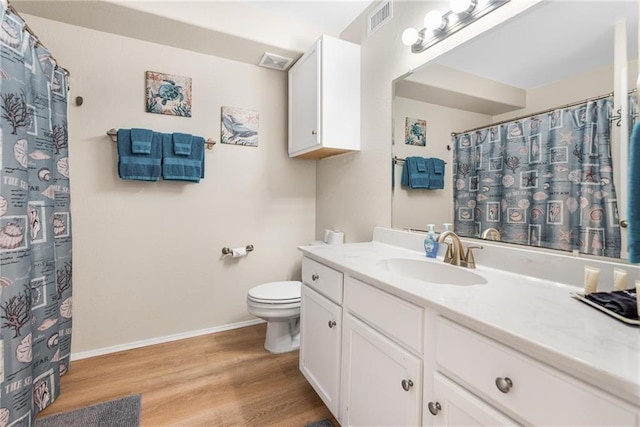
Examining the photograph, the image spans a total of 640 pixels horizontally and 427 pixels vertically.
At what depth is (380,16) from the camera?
1872mm

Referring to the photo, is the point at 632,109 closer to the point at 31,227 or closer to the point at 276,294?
the point at 276,294

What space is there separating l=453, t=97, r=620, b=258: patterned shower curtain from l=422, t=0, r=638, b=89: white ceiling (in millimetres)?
150

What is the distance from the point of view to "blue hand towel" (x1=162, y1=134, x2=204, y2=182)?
2.04m

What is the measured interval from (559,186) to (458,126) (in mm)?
545

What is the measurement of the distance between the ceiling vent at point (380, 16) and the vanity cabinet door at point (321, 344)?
1.74 meters

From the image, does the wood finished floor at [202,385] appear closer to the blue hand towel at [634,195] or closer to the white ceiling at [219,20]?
the blue hand towel at [634,195]

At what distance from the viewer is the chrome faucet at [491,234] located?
1.25 meters

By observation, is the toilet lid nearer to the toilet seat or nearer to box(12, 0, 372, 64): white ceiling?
the toilet seat

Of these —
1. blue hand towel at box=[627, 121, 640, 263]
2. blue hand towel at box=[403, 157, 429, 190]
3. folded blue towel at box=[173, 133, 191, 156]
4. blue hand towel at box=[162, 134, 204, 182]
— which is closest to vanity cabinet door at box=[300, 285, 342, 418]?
blue hand towel at box=[403, 157, 429, 190]

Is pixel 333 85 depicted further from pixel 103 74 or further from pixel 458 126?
pixel 103 74

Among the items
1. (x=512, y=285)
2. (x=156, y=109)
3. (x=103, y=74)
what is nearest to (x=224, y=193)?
(x=156, y=109)

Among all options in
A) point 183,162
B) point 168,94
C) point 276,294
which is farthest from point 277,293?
point 168,94

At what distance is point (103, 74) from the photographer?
1972mm

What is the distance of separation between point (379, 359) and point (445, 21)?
158 centimetres
